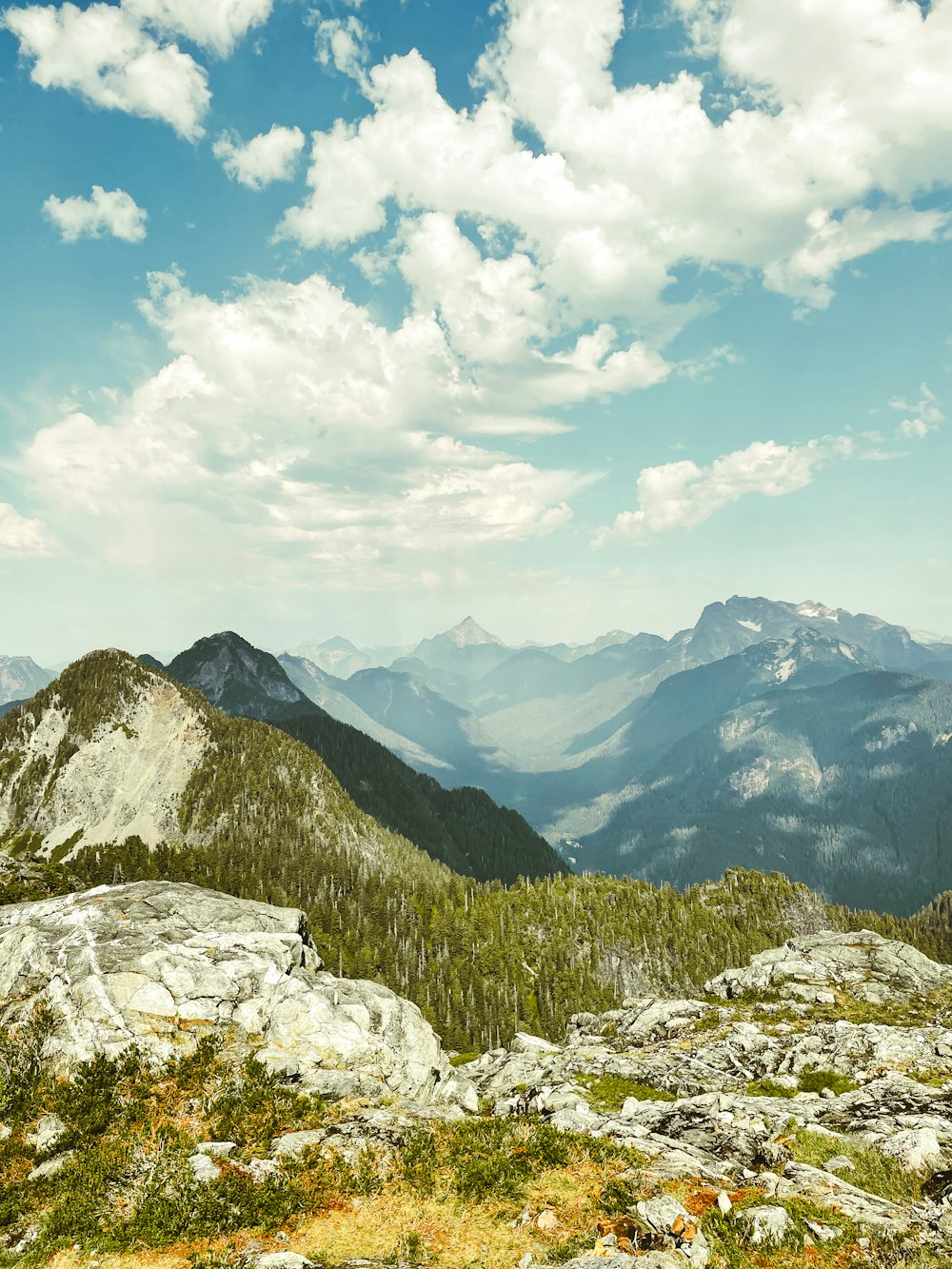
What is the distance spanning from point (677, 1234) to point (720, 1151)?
33.8ft

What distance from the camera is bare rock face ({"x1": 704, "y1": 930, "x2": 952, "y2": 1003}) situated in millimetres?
97500

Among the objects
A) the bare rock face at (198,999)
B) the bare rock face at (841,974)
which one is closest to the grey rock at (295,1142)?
the bare rock face at (198,999)

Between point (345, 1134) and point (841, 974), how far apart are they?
384 feet

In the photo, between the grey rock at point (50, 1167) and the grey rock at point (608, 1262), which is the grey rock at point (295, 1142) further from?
the grey rock at point (608, 1262)

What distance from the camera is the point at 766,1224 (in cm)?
1744

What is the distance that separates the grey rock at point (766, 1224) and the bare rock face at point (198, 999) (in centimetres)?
1993

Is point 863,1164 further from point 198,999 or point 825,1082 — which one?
point 198,999

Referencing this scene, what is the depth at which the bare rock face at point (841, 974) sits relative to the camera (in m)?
97.5

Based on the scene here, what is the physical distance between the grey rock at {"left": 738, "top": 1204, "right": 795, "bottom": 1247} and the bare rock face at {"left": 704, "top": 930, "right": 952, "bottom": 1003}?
93416 mm

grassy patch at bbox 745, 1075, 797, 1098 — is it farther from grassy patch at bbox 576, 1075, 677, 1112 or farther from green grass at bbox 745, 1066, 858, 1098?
grassy patch at bbox 576, 1075, 677, 1112

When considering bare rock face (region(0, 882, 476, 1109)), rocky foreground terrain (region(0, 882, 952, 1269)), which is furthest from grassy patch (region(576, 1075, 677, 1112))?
bare rock face (region(0, 882, 476, 1109))

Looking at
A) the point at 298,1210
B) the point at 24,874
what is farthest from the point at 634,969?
the point at 298,1210

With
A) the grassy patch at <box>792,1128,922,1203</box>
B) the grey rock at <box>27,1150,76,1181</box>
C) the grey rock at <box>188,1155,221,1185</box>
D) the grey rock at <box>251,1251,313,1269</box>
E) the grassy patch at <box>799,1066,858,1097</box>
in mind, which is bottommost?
the grassy patch at <box>799,1066,858,1097</box>

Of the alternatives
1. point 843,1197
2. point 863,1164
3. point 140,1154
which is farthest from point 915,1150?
point 140,1154
